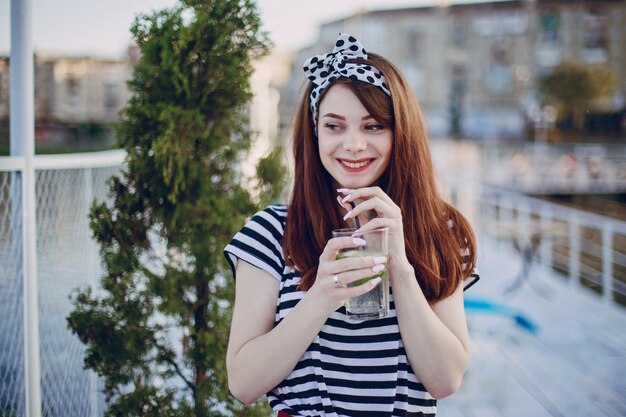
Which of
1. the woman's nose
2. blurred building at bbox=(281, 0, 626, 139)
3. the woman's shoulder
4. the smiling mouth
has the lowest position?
the woman's shoulder

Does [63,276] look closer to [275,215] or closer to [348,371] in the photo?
[275,215]

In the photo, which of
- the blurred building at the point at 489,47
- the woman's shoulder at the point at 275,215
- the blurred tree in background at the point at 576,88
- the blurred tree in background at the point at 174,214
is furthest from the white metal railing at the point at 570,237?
the blurred building at the point at 489,47

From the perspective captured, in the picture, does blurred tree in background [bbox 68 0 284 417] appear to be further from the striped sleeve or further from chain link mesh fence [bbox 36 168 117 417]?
the striped sleeve

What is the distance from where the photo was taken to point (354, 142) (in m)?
1.37

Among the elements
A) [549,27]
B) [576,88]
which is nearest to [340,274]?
[576,88]

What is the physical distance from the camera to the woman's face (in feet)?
4.53

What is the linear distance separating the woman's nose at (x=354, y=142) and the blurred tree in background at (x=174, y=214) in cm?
70

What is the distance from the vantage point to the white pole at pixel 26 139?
190 cm

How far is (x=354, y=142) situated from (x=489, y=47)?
5221cm

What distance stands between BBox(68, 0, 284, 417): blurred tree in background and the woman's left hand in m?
0.80

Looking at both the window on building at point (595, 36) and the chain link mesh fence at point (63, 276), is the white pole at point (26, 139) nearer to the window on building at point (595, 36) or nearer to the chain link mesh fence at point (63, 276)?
the chain link mesh fence at point (63, 276)

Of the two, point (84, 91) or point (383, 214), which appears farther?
point (84, 91)

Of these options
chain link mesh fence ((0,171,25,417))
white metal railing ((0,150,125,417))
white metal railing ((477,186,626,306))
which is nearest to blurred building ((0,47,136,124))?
white metal railing ((477,186,626,306))

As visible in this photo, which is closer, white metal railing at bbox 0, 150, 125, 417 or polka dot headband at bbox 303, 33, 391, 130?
polka dot headband at bbox 303, 33, 391, 130
